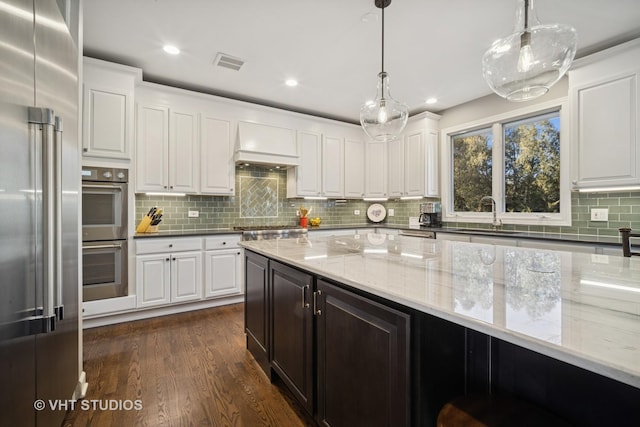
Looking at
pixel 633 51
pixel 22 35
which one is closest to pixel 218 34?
pixel 22 35

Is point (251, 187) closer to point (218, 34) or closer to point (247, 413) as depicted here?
point (218, 34)

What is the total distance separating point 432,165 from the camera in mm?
4473

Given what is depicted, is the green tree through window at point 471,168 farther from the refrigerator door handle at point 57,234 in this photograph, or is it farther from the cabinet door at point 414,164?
the refrigerator door handle at point 57,234

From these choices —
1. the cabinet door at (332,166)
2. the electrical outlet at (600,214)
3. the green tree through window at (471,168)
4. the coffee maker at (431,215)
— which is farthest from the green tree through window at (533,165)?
the cabinet door at (332,166)

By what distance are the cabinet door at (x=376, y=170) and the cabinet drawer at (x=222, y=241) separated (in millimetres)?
2538

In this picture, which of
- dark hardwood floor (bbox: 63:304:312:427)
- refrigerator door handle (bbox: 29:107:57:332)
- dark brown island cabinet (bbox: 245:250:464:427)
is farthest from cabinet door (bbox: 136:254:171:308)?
refrigerator door handle (bbox: 29:107:57:332)

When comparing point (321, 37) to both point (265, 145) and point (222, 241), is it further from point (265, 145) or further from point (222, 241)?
point (222, 241)

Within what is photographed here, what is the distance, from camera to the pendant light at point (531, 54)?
129cm

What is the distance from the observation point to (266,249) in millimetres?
2027

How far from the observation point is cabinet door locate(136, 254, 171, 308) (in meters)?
3.12

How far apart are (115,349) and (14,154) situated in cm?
219

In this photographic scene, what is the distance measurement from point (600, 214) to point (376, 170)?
9.69 ft

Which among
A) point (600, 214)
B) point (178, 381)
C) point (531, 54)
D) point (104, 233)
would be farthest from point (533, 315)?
point (104, 233)

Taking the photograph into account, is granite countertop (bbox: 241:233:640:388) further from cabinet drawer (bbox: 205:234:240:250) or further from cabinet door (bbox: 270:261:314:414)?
cabinet drawer (bbox: 205:234:240:250)
